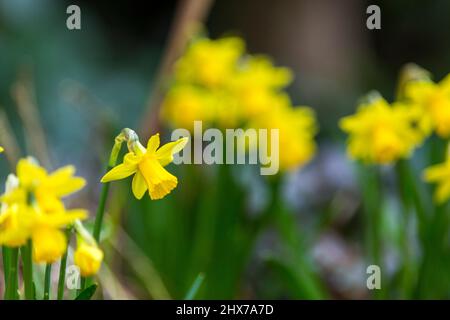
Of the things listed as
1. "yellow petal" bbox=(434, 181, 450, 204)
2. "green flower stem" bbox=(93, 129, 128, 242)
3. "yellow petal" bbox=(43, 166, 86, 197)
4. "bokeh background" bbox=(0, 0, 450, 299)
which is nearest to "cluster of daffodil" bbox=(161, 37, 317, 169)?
"bokeh background" bbox=(0, 0, 450, 299)

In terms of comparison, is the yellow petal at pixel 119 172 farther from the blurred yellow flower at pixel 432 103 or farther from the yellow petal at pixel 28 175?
the blurred yellow flower at pixel 432 103

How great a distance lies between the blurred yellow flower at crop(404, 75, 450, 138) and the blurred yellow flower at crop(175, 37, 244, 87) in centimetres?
53

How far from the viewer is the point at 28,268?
39.9 inches

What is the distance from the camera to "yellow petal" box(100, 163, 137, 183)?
0.96 m

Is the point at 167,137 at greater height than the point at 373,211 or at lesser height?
greater

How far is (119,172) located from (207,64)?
2.99 ft

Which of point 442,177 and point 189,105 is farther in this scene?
point 189,105

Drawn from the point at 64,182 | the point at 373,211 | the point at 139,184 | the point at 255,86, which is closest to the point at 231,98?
the point at 255,86

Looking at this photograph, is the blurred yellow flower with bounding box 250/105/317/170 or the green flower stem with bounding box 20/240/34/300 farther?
the blurred yellow flower with bounding box 250/105/317/170

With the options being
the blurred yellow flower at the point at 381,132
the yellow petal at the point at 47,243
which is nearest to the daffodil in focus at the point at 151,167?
the yellow petal at the point at 47,243

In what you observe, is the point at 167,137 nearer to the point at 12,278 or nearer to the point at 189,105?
the point at 189,105

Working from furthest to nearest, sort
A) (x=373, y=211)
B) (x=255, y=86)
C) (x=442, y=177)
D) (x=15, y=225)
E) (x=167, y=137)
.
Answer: (x=167, y=137) < (x=255, y=86) < (x=373, y=211) < (x=442, y=177) < (x=15, y=225)

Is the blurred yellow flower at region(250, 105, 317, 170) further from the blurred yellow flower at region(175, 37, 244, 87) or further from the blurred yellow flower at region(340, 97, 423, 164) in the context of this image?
the blurred yellow flower at region(340, 97, 423, 164)
